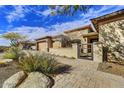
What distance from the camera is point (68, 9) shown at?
7391 millimetres

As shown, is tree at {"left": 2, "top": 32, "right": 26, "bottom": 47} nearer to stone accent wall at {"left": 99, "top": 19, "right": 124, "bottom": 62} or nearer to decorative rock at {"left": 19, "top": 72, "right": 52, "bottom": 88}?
decorative rock at {"left": 19, "top": 72, "right": 52, "bottom": 88}

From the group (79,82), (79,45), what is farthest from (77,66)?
(79,45)

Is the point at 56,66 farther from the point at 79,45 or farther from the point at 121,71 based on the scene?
the point at 79,45

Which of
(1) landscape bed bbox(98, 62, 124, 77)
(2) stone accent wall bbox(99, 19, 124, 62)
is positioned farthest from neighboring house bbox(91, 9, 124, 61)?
(1) landscape bed bbox(98, 62, 124, 77)

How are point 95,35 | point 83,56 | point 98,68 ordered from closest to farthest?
point 98,68
point 83,56
point 95,35

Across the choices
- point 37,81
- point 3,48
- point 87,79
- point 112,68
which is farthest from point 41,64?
point 112,68

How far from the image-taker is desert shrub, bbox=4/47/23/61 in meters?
8.13

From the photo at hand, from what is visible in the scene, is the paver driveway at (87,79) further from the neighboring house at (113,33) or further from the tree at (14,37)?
the tree at (14,37)

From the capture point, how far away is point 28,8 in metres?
7.46

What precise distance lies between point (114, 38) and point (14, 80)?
4.88 metres

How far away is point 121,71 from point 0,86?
14.7ft

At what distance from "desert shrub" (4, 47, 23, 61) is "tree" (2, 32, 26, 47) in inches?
9.1

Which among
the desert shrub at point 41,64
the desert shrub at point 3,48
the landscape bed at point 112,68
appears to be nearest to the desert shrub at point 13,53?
the desert shrub at point 3,48
